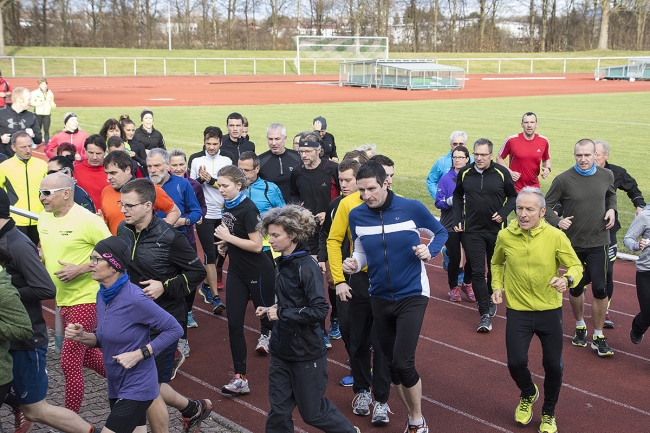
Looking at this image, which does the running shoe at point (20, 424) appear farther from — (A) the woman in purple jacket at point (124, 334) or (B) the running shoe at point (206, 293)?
(B) the running shoe at point (206, 293)

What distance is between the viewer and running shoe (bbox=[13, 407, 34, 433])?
5801 millimetres

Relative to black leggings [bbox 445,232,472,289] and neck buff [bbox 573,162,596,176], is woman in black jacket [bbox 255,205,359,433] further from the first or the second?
black leggings [bbox 445,232,472,289]

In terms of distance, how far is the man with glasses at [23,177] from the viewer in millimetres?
9176

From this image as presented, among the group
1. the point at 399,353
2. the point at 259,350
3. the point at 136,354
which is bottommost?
the point at 259,350

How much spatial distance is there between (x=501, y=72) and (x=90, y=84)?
1403 inches

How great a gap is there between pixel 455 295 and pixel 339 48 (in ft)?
175

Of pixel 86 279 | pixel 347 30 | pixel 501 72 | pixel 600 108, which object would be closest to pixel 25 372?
pixel 86 279

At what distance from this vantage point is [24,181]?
9195 millimetres

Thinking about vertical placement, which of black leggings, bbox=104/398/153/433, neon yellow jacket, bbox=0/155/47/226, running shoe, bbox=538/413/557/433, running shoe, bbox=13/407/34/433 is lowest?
running shoe, bbox=538/413/557/433

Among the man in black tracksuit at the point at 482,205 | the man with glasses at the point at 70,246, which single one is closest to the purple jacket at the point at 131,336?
the man with glasses at the point at 70,246

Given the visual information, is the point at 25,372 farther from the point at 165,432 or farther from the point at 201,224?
the point at 201,224

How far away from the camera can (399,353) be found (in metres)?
5.82

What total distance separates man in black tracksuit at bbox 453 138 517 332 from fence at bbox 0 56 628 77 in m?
48.3

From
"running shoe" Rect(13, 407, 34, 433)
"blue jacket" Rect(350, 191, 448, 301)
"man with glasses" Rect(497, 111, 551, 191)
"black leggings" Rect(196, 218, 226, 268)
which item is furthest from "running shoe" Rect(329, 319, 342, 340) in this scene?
"man with glasses" Rect(497, 111, 551, 191)
